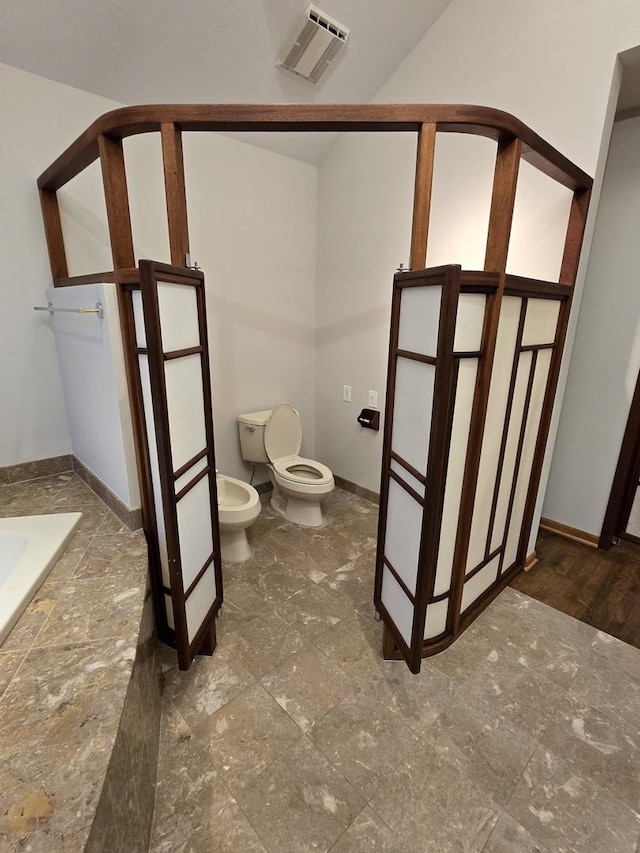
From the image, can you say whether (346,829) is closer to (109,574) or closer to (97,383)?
(109,574)

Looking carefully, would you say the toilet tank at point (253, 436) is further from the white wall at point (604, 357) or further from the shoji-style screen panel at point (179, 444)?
the white wall at point (604, 357)

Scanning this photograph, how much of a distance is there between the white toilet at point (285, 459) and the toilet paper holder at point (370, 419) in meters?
0.45

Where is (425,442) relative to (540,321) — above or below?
below

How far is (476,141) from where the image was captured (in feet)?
6.85

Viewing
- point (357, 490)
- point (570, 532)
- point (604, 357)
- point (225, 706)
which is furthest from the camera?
point (357, 490)

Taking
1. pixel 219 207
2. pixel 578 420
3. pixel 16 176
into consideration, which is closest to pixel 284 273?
pixel 219 207

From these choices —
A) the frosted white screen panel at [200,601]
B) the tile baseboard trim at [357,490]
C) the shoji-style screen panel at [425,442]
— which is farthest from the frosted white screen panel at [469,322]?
the tile baseboard trim at [357,490]

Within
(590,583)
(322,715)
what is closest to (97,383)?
(322,715)

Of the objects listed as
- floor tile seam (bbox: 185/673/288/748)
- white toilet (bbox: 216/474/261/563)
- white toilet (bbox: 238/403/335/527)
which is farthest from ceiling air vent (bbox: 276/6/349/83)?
floor tile seam (bbox: 185/673/288/748)

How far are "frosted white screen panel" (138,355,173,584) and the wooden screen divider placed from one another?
4 cm

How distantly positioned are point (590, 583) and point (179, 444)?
233 centimetres

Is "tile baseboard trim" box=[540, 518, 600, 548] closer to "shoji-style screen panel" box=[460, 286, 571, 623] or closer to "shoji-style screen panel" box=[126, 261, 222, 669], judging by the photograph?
"shoji-style screen panel" box=[460, 286, 571, 623]

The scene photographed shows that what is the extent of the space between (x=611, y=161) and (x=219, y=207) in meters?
2.28

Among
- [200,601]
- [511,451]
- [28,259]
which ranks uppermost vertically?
[28,259]
